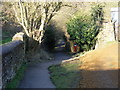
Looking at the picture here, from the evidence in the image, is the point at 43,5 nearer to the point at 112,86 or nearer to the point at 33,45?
the point at 33,45

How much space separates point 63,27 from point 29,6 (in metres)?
10.4

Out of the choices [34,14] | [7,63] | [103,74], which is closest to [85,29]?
[34,14]

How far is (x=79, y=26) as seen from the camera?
19.8m

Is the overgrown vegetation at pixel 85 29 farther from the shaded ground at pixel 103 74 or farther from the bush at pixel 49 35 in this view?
the shaded ground at pixel 103 74

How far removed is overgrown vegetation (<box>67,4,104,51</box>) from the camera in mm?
18766

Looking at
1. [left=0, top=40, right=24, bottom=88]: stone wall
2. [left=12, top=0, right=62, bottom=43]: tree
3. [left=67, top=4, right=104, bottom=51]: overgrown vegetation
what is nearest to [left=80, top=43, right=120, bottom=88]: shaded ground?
[left=0, top=40, right=24, bottom=88]: stone wall

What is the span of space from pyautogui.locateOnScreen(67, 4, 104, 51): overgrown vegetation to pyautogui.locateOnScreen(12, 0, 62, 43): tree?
158 inches

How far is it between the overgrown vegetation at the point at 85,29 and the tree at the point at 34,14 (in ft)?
13.2

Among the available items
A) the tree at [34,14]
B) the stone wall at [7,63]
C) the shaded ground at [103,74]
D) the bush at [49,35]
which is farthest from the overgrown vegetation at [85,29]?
the shaded ground at [103,74]

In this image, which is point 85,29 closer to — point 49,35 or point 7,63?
point 49,35

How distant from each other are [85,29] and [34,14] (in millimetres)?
5304

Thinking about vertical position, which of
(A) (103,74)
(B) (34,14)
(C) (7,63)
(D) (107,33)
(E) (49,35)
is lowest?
(E) (49,35)

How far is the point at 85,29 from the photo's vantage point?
62.5 feet

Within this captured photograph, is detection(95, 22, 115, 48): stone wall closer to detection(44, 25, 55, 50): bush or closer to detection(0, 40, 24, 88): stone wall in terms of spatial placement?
detection(44, 25, 55, 50): bush
